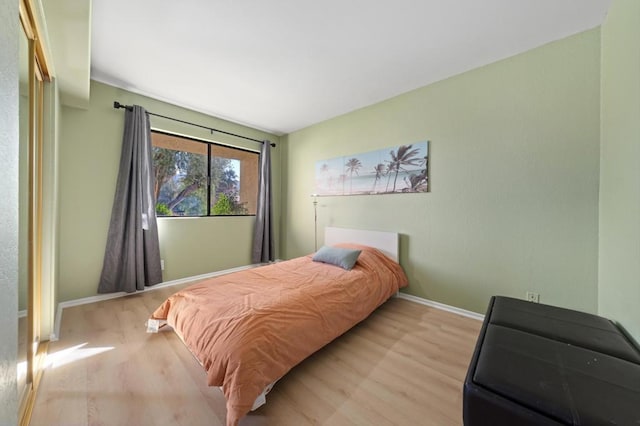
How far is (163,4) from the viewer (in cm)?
170

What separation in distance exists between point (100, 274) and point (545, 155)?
15.8 ft

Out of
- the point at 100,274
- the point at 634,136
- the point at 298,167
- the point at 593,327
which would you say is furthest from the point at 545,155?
the point at 100,274

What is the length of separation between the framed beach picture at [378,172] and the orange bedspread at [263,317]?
1.13 metres

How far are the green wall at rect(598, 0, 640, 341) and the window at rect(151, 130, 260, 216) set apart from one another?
4.13 metres

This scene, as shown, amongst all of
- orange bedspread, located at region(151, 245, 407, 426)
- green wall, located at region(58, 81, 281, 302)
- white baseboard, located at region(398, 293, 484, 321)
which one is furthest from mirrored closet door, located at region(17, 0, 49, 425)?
white baseboard, located at region(398, 293, 484, 321)

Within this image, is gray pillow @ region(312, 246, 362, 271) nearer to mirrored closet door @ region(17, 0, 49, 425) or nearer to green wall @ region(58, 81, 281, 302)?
green wall @ region(58, 81, 281, 302)

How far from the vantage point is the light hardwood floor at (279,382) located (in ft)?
4.27

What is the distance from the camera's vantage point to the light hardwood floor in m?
1.30

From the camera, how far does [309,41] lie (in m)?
2.05

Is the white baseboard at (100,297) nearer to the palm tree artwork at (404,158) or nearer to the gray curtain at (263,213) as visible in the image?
the gray curtain at (263,213)

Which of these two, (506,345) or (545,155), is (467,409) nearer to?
(506,345)

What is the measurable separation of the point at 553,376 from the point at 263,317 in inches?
55.5

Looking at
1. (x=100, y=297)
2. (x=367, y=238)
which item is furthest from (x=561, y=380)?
(x=100, y=297)

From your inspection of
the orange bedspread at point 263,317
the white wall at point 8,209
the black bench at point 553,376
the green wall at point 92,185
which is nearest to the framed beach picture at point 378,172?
the orange bedspread at point 263,317
